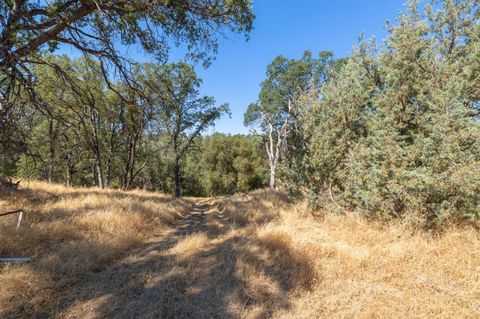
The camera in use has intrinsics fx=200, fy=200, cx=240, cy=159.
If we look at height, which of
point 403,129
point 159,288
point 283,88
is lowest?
point 159,288

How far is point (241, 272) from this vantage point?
3203 mm

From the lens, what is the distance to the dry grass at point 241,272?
96.7 inches

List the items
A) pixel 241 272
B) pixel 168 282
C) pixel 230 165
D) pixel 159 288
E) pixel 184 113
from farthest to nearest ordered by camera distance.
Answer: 1. pixel 230 165
2. pixel 184 113
3. pixel 241 272
4. pixel 168 282
5. pixel 159 288

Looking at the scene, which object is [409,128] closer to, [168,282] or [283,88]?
[168,282]

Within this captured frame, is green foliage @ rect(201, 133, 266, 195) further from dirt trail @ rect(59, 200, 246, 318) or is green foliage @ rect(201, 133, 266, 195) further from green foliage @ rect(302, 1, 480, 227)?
dirt trail @ rect(59, 200, 246, 318)

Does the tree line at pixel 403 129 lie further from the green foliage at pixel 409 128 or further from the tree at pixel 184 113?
the tree at pixel 184 113

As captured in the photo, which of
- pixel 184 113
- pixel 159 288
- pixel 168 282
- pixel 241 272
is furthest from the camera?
pixel 184 113

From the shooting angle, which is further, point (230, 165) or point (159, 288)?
point (230, 165)

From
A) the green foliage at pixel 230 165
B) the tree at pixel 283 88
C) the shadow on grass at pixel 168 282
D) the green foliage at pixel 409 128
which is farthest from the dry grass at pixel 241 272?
the green foliage at pixel 230 165

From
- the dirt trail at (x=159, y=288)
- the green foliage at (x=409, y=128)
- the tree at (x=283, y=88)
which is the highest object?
the tree at (x=283, y=88)

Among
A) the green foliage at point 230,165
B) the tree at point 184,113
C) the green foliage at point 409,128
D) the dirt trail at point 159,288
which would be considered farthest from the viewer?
the green foliage at point 230,165

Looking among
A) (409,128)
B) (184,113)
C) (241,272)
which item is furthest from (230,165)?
(241,272)

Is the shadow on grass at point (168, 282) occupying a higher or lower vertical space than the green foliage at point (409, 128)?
lower

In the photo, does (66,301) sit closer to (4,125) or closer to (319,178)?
(4,125)
